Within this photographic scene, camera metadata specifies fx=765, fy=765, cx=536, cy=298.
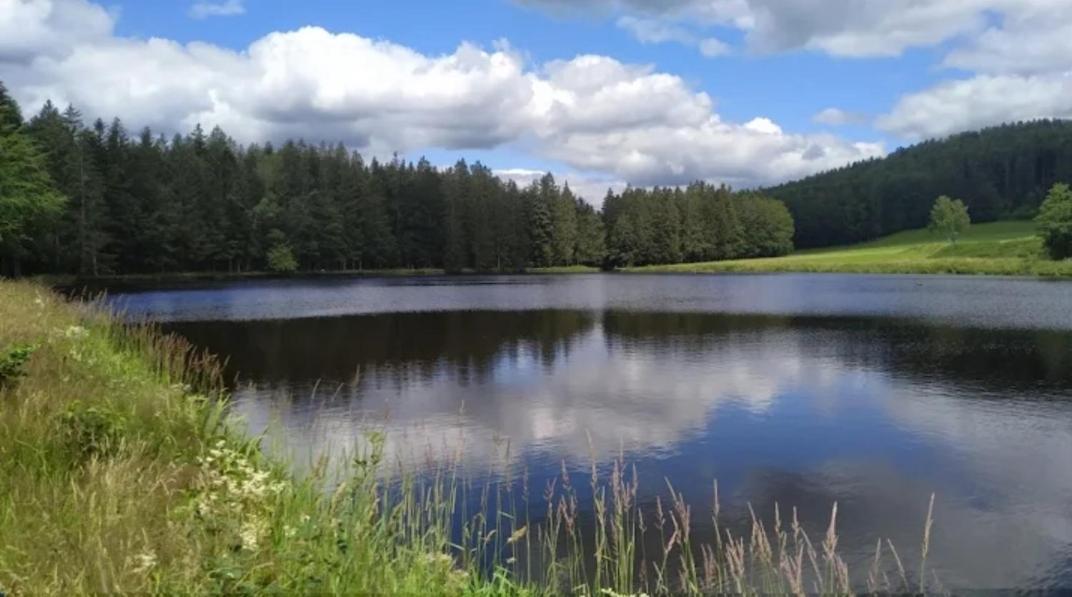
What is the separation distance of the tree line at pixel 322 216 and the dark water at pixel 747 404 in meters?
50.4

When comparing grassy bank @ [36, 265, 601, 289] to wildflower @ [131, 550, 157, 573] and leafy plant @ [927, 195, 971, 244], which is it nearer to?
leafy plant @ [927, 195, 971, 244]

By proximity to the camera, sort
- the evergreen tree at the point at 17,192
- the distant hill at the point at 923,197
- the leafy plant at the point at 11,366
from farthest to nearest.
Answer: the distant hill at the point at 923,197 < the evergreen tree at the point at 17,192 < the leafy plant at the point at 11,366

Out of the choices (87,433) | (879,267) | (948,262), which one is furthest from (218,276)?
(87,433)

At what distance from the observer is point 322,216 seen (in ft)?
397

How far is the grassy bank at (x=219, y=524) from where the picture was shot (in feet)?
16.4

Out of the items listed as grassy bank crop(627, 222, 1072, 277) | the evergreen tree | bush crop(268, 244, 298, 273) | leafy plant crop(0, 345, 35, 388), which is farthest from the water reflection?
bush crop(268, 244, 298, 273)

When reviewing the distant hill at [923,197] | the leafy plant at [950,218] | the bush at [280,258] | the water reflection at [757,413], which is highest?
the distant hill at [923,197]

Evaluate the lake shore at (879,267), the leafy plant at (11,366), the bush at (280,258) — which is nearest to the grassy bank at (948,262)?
the lake shore at (879,267)

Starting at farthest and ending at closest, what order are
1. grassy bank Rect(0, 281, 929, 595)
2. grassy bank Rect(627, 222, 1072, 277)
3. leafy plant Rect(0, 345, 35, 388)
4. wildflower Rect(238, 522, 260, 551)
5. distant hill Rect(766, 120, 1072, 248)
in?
distant hill Rect(766, 120, 1072, 248), grassy bank Rect(627, 222, 1072, 277), leafy plant Rect(0, 345, 35, 388), wildflower Rect(238, 522, 260, 551), grassy bank Rect(0, 281, 929, 595)

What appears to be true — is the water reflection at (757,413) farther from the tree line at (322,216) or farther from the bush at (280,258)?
the bush at (280,258)

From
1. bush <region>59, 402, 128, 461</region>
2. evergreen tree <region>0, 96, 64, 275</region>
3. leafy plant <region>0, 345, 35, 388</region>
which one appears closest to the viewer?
bush <region>59, 402, 128, 461</region>

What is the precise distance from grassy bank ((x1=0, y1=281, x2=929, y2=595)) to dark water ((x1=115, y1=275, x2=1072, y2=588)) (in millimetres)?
1596

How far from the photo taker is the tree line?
87062 mm

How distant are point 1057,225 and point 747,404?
93.1 meters
